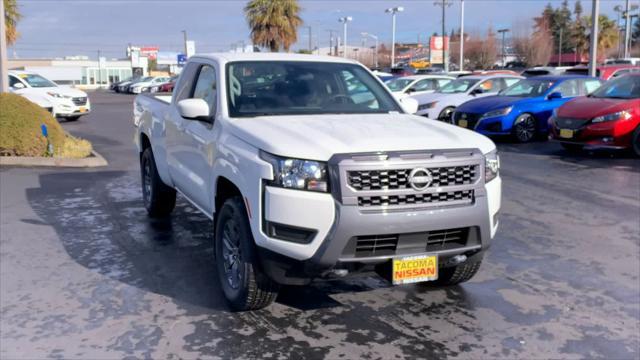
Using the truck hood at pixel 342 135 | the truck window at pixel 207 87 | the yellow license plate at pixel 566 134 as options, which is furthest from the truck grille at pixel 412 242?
the yellow license plate at pixel 566 134

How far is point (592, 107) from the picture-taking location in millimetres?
11984

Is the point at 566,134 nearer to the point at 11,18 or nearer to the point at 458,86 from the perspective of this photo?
the point at 458,86

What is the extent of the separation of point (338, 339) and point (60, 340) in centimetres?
184

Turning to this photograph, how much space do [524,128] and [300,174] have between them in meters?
11.5

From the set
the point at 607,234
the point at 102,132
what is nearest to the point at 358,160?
the point at 607,234

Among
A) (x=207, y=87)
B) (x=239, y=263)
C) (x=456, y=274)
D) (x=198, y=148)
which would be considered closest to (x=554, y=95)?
(x=456, y=274)

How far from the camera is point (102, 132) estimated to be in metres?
18.2

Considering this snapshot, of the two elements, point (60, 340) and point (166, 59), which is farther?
point (166, 59)

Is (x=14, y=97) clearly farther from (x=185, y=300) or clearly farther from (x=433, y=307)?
(x=433, y=307)

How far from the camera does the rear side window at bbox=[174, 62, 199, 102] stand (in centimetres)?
630

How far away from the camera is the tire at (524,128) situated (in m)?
14.4

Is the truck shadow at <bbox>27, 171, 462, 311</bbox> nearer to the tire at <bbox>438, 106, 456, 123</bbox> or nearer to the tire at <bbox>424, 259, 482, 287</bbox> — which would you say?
the tire at <bbox>424, 259, 482, 287</bbox>

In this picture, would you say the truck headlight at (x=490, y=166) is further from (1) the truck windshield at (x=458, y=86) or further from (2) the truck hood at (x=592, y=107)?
(1) the truck windshield at (x=458, y=86)

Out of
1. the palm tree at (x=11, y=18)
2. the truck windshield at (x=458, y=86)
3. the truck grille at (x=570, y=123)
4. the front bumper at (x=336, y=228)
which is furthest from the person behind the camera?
the palm tree at (x=11, y=18)
